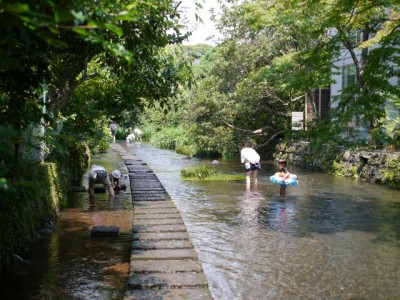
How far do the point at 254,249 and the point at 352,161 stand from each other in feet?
42.6

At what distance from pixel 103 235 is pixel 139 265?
8.32ft

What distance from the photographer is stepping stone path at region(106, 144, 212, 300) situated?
507 cm

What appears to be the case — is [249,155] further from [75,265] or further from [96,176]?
[75,265]

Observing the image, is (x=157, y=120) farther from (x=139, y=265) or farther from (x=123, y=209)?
(x=139, y=265)

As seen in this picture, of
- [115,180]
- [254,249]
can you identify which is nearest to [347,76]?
[115,180]

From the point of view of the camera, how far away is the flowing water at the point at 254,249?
5812mm

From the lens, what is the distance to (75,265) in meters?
6.65

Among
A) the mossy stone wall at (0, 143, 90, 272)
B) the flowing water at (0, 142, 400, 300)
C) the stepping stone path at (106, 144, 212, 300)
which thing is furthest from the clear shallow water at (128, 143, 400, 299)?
the mossy stone wall at (0, 143, 90, 272)

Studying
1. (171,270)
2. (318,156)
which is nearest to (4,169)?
(171,270)

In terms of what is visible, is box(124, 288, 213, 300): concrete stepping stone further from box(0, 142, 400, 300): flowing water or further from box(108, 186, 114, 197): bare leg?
box(108, 186, 114, 197): bare leg

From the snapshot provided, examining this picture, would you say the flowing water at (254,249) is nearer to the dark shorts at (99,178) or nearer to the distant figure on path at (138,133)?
the dark shorts at (99,178)

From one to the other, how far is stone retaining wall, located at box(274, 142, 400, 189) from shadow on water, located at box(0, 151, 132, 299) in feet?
33.0

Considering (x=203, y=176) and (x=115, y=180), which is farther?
(x=203, y=176)

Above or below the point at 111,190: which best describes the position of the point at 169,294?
below
